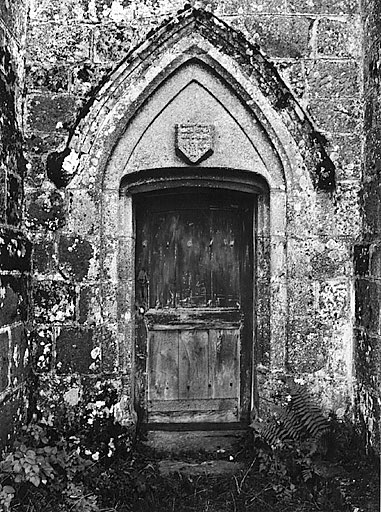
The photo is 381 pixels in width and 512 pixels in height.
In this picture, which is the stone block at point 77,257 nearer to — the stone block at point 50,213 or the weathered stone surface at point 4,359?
the stone block at point 50,213

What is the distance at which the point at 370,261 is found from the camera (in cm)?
387

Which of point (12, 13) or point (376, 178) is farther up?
point (12, 13)

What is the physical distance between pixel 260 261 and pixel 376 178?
0.97 meters

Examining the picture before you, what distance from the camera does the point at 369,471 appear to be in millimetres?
3684

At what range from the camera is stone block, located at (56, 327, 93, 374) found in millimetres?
3994

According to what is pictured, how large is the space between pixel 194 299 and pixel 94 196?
1091mm

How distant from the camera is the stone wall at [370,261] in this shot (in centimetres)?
377

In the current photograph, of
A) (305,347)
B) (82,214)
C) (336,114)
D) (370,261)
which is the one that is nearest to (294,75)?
(336,114)

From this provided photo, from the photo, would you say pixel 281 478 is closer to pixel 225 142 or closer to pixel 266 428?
pixel 266 428

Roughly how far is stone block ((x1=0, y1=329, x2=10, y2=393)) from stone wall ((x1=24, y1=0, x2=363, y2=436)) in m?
0.42

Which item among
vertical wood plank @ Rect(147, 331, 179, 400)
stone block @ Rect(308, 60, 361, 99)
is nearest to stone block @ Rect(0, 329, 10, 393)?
vertical wood plank @ Rect(147, 331, 179, 400)

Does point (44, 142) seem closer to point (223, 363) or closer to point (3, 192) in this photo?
point (3, 192)

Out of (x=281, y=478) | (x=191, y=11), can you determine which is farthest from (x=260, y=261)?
(x=191, y=11)

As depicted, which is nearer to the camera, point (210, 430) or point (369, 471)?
point (369, 471)
